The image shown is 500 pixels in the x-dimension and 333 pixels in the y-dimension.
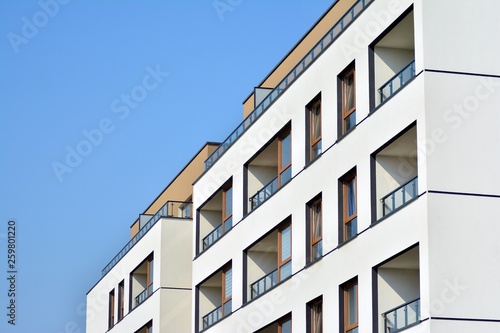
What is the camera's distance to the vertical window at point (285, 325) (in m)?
38.2

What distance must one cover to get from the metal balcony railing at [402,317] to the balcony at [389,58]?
557cm

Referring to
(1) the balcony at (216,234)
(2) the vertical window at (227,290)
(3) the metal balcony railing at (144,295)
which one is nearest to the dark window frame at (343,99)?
(1) the balcony at (216,234)

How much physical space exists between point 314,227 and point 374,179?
4.67 m

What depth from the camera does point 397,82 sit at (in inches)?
1264

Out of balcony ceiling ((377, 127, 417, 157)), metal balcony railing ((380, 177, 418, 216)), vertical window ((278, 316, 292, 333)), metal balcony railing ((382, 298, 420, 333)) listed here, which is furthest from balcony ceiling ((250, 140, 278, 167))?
metal balcony railing ((382, 298, 420, 333))

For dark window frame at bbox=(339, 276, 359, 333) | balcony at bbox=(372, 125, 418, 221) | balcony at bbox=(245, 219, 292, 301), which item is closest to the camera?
balcony at bbox=(372, 125, 418, 221)

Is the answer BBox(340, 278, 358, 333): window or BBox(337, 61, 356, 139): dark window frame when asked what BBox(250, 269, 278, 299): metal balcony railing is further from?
BBox(337, 61, 356, 139): dark window frame

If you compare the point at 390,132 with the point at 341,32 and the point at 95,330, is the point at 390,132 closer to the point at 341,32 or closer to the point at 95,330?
the point at 341,32

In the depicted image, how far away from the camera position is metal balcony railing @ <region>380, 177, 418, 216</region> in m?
30.7

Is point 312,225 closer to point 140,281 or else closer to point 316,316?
point 316,316

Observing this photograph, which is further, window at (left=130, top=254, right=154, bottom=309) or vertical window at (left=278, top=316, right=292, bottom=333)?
Result: window at (left=130, top=254, right=154, bottom=309)

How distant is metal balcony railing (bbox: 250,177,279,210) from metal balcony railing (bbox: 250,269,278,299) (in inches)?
99.8

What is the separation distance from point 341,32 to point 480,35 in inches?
229

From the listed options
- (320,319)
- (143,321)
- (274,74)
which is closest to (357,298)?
(320,319)
